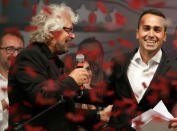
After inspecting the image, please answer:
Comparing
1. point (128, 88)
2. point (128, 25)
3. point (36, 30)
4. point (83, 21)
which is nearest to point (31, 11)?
point (83, 21)

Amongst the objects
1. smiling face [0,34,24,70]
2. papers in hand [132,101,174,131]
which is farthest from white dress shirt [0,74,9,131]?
papers in hand [132,101,174,131]

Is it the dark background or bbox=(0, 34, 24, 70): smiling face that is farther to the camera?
the dark background

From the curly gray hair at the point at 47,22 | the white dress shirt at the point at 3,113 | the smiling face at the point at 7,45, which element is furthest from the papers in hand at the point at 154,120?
the smiling face at the point at 7,45

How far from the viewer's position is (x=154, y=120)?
2.15 metres

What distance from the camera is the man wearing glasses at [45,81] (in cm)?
219

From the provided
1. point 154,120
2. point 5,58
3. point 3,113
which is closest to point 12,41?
point 5,58

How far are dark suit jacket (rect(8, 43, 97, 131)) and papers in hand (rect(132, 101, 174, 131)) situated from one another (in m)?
0.41

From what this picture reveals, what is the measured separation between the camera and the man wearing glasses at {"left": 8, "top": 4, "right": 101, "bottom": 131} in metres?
2.19

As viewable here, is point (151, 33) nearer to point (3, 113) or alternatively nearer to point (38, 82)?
point (38, 82)

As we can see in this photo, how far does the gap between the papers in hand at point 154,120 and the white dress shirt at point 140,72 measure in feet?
0.83

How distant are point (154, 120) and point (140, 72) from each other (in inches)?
19.3

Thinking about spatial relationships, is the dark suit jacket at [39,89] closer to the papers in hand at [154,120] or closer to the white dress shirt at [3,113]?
the papers in hand at [154,120]

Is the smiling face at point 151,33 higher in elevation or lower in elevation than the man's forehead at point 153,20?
lower

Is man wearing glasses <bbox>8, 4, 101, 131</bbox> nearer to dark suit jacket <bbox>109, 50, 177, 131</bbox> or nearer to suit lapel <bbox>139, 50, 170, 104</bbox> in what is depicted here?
dark suit jacket <bbox>109, 50, 177, 131</bbox>
